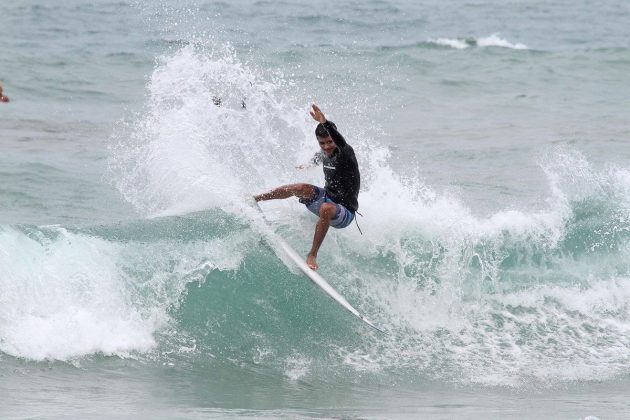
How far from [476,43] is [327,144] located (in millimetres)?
21582

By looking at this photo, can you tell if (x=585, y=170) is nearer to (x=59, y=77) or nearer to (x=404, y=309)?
(x=404, y=309)

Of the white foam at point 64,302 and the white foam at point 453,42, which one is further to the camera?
the white foam at point 453,42

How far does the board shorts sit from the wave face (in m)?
0.80

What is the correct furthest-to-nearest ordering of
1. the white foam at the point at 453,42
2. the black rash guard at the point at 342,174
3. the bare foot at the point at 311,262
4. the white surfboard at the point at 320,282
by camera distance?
the white foam at the point at 453,42 → the white surfboard at the point at 320,282 → the bare foot at the point at 311,262 → the black rash guard at the point at 342,174

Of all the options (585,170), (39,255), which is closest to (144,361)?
(39,255)

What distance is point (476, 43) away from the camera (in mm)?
30297

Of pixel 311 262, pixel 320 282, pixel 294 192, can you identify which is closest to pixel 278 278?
pixel 320 282

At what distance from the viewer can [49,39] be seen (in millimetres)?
27188

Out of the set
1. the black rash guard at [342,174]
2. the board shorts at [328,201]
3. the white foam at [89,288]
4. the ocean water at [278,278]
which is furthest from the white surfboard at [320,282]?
the white foam at [89,288]

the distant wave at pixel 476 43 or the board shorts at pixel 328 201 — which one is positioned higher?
the distant wave at pixel 476 43

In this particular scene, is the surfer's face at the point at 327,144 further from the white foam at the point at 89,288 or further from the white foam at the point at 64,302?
the white foam at the point at 64,302

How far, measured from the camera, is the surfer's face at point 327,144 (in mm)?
9648

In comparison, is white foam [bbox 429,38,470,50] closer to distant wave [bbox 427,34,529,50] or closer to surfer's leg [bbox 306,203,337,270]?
distant wave [bbox 427,34,529,50]

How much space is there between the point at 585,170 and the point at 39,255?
303 inches
